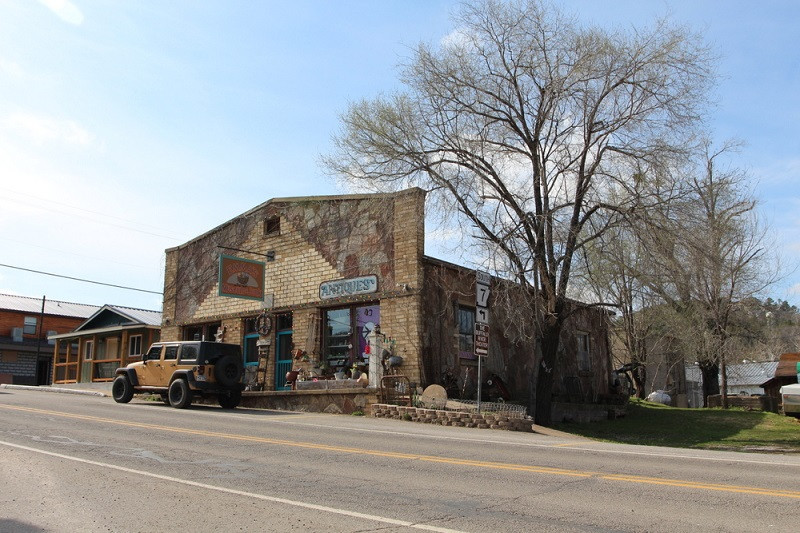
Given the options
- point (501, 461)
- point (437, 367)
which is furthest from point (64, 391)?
point (501, 461)

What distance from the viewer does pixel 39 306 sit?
58500mm

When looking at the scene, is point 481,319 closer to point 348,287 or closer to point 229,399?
point 348,287

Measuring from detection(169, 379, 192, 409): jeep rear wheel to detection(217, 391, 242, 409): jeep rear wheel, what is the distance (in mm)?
1170

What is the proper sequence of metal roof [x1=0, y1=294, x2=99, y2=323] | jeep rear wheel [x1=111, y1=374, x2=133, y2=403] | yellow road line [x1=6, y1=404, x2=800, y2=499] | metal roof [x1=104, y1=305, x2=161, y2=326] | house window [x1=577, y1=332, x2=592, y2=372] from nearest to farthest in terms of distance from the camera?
yellow road line [x1=6, y1=404, x2=800, y2=499]
jeep rear wheel [x1=111, y1=374, x2=133, y2=403]
house window [x1=577, y1=332, x2=592, y2=372]
metal roof [x1=104, y1=305, x2=161, y2=326]
metal roof [x1=0, y1=294, x2=99, y2=323]

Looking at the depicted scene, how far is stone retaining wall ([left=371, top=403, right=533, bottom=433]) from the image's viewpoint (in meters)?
16.5

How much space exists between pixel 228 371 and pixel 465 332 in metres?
7.64

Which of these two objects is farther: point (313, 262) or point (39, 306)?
point (39, 306)

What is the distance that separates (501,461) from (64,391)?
2398cm

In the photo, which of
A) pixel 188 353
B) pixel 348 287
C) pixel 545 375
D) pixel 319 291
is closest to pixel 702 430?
pixel 545 375

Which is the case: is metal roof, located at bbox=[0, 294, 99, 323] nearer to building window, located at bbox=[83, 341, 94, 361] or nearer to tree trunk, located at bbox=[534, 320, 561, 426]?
building window, located at bbox=[83, 341, 94, 361]

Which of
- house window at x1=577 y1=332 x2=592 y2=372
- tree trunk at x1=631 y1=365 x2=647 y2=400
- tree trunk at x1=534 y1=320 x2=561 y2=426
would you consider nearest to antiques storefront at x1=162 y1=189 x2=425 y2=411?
tree trunk at x1=534 y1=320 x2=561 y2=426

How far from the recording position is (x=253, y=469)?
943 centimetres

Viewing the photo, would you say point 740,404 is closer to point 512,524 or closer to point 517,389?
point 517,389

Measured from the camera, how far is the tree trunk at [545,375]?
2005cm
